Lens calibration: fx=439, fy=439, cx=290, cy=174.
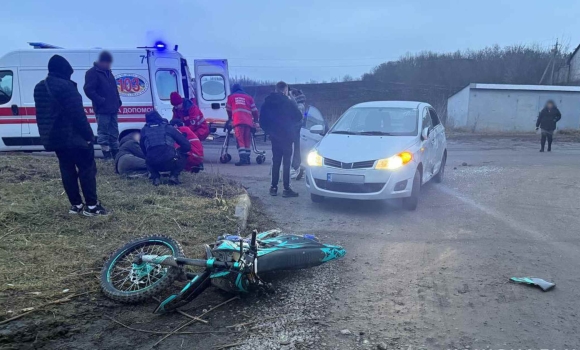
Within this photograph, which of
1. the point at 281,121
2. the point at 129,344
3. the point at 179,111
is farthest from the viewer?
the point at 179,111

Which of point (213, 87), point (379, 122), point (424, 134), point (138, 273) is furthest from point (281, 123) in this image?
point (213, 87)

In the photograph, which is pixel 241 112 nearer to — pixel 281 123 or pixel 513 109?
pixel 281 123

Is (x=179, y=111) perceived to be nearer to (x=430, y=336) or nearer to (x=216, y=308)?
(x=216, y=308)

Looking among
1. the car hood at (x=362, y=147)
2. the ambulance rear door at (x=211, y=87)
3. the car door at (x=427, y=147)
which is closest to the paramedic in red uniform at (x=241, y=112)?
the ambulance rear door at (x=211, y=87)

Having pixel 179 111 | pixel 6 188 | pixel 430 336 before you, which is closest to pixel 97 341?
pixel 430 336

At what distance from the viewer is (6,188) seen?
6.48m

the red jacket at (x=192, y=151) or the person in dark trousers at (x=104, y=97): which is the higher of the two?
the person in dark trousers at (x=104, y=97)

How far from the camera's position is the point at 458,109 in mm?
29469

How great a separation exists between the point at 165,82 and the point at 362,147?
21.1 ft

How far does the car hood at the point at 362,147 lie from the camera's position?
6605 mm

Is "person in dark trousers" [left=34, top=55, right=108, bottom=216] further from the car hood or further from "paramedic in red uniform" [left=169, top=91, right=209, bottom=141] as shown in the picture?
"paramedic in red uniform" [left=169, top=91, right=209, bottom=141]

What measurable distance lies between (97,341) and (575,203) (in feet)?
24.5

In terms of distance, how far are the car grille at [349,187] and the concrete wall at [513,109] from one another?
2366 cm

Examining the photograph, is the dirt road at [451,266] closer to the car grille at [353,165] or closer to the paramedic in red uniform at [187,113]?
the car grille at [353,165]
